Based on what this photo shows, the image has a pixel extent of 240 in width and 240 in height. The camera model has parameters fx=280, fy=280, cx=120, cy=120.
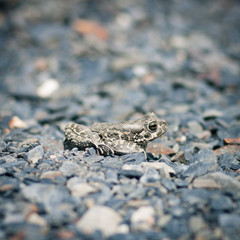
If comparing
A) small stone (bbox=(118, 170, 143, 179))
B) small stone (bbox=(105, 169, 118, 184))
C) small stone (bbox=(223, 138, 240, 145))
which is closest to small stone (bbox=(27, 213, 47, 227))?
small stone (bbox=(105, 169, 118, 184))

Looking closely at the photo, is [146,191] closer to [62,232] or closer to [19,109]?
[62,232]

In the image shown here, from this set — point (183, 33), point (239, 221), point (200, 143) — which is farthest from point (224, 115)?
point (183, 33)

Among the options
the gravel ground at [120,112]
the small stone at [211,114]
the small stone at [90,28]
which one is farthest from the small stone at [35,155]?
the small stone at [90,28]

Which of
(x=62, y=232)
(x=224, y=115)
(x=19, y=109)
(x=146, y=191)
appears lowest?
(x=62, y=232)

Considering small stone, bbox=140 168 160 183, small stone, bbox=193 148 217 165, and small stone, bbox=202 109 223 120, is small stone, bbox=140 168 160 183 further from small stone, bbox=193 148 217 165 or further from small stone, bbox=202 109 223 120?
small stone, bbox=202 109 223 120

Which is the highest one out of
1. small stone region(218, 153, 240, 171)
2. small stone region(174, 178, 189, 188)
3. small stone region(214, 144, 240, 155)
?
small stone region(214, 144, 240, 155)

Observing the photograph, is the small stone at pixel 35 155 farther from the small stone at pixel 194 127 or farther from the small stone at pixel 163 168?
the small stone at pixel 194 127

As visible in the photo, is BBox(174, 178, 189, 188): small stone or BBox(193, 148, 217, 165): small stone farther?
BBox(193, 148, 217, 165): small stone

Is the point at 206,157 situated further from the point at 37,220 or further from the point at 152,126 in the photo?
the point at 37,220
